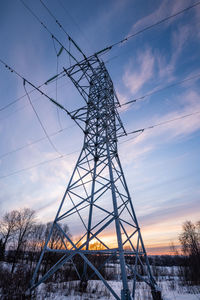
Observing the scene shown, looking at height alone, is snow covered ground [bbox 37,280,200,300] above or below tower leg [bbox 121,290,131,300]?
below

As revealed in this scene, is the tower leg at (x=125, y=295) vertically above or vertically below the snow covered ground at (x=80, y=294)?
above

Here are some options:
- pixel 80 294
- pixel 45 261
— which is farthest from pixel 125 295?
pixel 45 261

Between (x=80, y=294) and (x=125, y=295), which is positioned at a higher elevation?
(x=125, y=295)

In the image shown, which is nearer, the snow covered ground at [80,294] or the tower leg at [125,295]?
the tower leg at [125,295]

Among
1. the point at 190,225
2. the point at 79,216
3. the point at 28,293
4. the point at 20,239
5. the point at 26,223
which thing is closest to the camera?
the point at 28,293

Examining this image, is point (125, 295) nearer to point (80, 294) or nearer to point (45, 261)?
point (80, 294)

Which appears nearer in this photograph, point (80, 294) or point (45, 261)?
point (80, 294)

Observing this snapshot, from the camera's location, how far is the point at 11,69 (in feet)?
15.2

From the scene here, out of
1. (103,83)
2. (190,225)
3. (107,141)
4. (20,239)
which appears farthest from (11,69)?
(190,225)

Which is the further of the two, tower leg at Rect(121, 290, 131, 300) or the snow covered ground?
the snow covered ground

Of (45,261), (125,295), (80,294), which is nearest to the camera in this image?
(125,295)

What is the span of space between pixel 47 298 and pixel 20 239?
33095mm

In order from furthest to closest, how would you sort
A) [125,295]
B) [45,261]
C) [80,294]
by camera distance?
[45,261] → [80,294] → [125,295]

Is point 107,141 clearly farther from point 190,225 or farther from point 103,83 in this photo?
point 190,225
